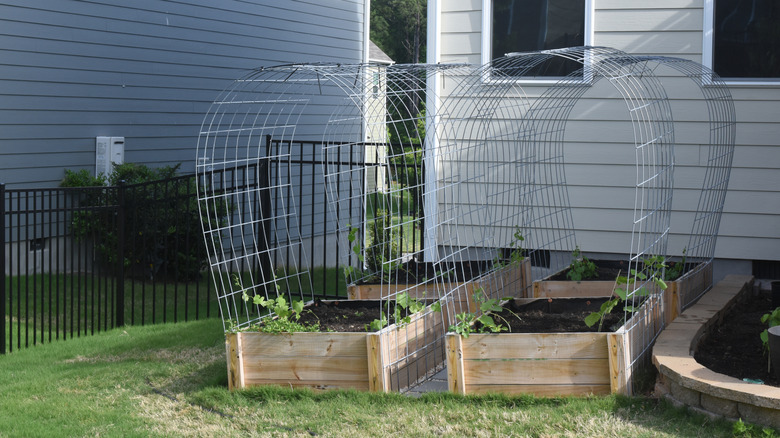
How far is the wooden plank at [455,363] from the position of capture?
5031mm

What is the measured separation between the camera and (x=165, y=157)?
11523 millimetres

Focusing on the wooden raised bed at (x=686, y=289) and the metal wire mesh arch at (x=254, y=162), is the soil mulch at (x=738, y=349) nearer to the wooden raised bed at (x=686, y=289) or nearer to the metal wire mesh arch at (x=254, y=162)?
the wooden raised bed at (x=686, y=289)

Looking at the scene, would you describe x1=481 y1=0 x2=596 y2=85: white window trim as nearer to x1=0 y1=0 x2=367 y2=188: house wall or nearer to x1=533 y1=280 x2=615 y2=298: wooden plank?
x1=533 y1=280 x2=615 y2=298: wooden plank

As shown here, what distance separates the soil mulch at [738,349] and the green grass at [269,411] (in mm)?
583

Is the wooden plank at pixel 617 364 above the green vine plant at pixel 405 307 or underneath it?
underneath

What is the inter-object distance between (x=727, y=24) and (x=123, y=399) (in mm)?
6068

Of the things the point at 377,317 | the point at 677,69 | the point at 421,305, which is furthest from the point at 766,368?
the point at 677,69

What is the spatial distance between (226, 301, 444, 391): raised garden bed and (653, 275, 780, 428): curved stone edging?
1571 millimetres

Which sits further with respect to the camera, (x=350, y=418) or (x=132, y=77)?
(x=132, y=77)

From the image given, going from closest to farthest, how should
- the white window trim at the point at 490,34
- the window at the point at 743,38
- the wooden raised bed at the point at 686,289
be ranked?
the wooden raised bed at the point at 686,289 < the window at the point at 743,38 < the white window trim at the point at 490,34

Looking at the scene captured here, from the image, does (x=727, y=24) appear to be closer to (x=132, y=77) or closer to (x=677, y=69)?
(x=677, y=69)

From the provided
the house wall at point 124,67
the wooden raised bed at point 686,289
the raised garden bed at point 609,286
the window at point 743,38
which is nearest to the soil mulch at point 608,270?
the raised garden bed at point 609,286

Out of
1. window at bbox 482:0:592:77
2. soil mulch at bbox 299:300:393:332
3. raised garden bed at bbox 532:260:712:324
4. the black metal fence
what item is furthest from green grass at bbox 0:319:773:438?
window at bbox 482:0:592:77

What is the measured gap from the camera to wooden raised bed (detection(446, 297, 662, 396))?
494 cm
